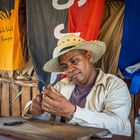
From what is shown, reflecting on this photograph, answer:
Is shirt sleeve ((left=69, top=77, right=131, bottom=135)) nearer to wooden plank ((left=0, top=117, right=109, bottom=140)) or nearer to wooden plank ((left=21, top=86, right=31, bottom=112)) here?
wooden plank ((left=0, top=117, right=109, bottom=140))

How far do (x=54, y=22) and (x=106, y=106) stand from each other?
1443mm

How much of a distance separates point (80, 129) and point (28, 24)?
200 cm

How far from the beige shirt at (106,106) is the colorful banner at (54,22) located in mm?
755

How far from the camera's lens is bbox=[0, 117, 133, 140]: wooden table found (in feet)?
5.59

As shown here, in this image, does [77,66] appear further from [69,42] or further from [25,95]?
[25,95]

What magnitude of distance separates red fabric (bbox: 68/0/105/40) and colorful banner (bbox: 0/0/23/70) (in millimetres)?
817

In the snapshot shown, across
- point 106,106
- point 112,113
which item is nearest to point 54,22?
point 106,106

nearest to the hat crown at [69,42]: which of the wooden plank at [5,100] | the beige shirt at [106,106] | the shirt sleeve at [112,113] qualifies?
the beige shirt at [106,106]

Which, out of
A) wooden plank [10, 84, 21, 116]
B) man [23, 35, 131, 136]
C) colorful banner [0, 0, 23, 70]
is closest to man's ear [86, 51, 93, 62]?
man [23, 35, 131, 136]

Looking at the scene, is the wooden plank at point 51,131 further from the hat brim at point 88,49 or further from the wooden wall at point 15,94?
the wooden wall at point 15,94

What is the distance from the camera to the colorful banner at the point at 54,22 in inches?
126

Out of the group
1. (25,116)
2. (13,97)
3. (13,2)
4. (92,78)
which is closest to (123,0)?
(92,78)

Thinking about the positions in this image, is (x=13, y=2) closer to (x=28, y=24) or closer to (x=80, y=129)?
(x=28, y=24)

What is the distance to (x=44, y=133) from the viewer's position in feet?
5.85
